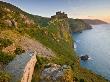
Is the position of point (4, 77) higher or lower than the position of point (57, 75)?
higher

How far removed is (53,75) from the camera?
1117 inches

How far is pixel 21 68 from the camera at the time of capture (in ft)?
85.7

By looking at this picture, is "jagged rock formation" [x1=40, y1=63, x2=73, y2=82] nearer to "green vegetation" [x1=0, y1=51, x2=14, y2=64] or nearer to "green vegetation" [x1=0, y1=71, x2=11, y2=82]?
"green vegetation" [x1=0, y1=51, x2=14, y2=64]

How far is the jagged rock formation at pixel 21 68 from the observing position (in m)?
24.7

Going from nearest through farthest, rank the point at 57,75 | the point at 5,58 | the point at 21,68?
the point at 21,68, the point at 57,75, the point at 5,58

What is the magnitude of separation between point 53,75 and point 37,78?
6.41 ft

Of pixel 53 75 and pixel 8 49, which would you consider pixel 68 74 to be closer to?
pixel 53 75

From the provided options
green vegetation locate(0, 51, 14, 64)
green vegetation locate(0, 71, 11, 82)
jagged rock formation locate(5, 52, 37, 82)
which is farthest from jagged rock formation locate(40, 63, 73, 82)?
green vegetation locate(0, 71, 11, 82)

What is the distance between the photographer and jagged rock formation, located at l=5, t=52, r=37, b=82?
24656 millimetres

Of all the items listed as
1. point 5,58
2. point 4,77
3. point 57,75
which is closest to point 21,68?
point 4,77

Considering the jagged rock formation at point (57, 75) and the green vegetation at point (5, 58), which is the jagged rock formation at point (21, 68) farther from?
the jagged rock formation at point (57, 75)

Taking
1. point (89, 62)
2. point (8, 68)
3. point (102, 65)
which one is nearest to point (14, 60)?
point (8, 68)

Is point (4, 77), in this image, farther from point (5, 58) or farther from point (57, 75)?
point (5, 58)

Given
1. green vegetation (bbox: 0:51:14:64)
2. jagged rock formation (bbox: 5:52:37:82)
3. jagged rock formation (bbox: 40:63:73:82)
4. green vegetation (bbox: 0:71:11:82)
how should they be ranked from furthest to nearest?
green vegetation (bbox: 0:51:14:64)
jagged rock formation (bbox: 40:63:73:82)
jagged rock formation (bbox: 5:52:37:82)
green vegetation (bbox: 0:71:11:82)
